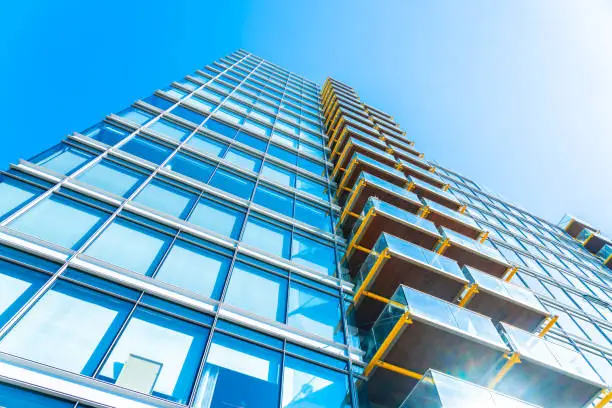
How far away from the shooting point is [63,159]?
33.6ft

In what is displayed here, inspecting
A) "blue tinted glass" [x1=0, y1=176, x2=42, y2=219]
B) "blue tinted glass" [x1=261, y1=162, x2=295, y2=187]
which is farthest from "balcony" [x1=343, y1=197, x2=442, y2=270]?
"blue tinted glass" [x1=0, y1=176, x2=42, y2=219]

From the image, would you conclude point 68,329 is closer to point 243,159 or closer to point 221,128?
point 243,159

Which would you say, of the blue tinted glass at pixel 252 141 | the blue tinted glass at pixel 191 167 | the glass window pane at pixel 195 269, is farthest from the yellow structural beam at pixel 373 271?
the blue tinted glass at pixel 252 141

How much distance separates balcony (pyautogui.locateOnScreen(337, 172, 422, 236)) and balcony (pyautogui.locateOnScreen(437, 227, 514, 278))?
231cm

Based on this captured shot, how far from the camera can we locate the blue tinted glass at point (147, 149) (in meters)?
12.3

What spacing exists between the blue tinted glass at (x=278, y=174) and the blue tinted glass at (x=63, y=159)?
631cm

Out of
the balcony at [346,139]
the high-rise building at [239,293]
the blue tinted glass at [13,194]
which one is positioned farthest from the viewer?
the balcony at [346,139]

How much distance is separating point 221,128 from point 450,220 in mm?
10893

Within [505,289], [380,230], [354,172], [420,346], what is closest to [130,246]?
[420,346]

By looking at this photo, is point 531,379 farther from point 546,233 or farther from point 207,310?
point 546,233

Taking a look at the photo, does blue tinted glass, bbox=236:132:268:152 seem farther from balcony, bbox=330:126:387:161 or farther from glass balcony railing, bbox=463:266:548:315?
glass balcony railing, bbox=463:266:548:315

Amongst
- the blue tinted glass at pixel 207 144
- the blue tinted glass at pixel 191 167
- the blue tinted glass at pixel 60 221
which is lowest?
the blue tinted glass at pixel 60 221

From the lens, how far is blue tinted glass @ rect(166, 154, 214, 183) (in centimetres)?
1255

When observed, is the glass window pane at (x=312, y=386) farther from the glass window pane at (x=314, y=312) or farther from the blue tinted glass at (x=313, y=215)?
the blue tinted glass at (x=313, y=215)
